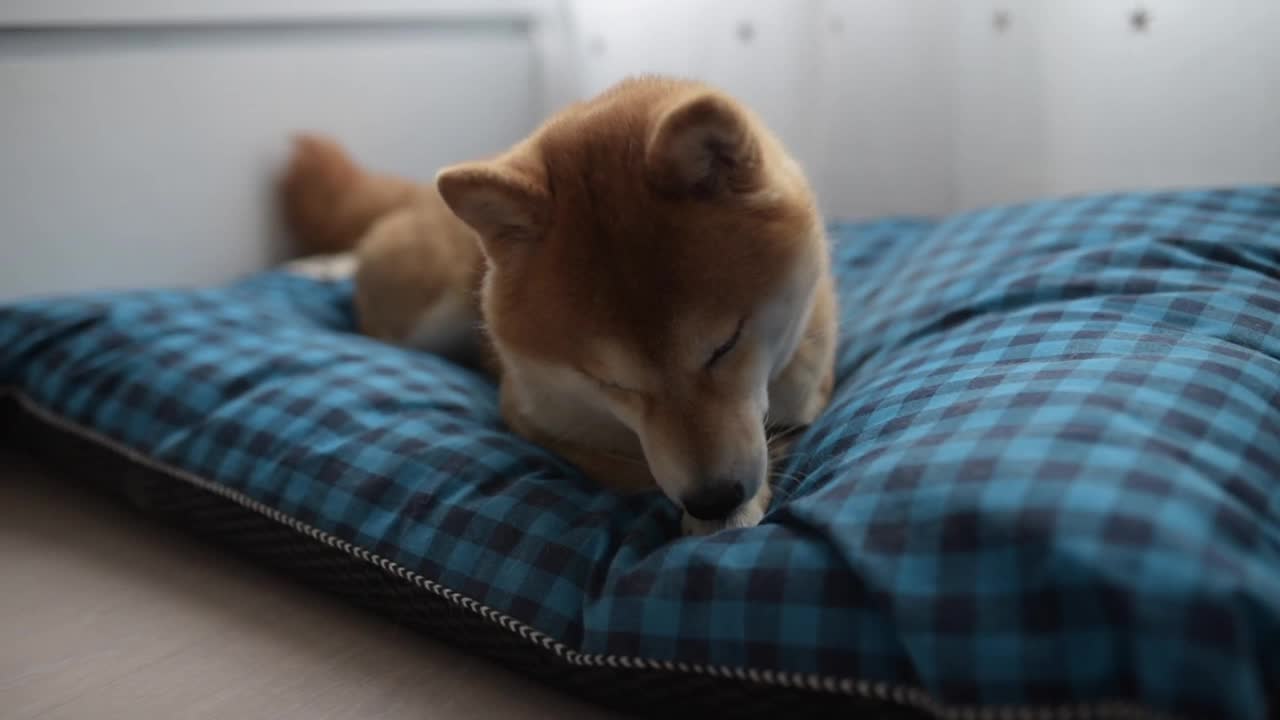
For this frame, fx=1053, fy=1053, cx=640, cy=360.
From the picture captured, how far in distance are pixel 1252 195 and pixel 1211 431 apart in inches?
30.8

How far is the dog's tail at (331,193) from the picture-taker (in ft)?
8.04

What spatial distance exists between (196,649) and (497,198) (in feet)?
2.20

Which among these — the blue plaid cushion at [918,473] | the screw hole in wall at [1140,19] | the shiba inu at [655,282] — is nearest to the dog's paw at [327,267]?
the blue plaid cushion at [918,473]

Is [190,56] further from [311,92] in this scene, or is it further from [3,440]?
[3,440]

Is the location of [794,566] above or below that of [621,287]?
below

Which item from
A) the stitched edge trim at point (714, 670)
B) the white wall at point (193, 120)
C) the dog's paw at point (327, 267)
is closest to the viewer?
the stitched edge trim at point (714, 670)

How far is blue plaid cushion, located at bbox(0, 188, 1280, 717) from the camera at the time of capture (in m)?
0.81

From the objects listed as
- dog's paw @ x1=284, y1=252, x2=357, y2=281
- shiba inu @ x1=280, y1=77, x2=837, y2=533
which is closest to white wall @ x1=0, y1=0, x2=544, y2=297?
dog's paw @ x1=284, y1=252, x2=357, y2=281

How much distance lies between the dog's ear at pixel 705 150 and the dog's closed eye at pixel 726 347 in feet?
0.49

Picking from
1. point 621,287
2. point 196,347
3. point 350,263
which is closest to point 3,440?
point 196,347

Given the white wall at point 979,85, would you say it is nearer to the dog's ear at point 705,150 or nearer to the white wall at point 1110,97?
the white wall at point 1110,97

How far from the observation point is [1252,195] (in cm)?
157

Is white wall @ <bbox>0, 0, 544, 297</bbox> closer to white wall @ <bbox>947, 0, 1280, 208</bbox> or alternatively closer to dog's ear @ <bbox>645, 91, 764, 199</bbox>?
white wall @ <bbox>947, 0, 1280, 208</bbox>

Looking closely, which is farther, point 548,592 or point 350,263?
point 350,263
